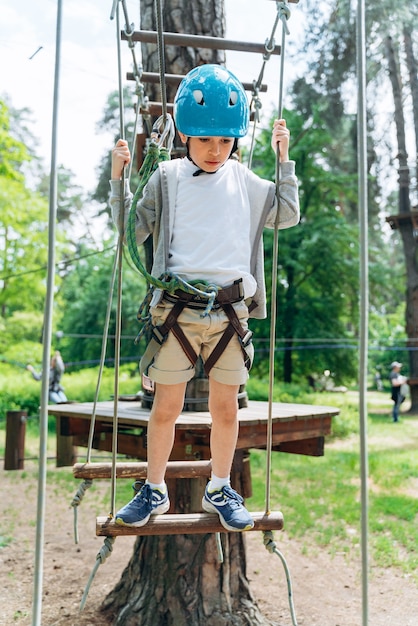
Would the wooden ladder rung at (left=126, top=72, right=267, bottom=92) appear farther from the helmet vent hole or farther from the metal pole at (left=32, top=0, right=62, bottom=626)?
the metal pole at (left=32, top=0, right=62, bottom=626)

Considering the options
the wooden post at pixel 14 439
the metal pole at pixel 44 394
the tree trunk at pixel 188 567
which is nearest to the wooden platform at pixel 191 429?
the tree trunk at pixel 188 567

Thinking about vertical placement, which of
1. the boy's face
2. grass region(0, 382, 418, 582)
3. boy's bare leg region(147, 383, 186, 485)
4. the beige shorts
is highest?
the boy's face

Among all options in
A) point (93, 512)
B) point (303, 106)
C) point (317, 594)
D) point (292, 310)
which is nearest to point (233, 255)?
point (317, 594)

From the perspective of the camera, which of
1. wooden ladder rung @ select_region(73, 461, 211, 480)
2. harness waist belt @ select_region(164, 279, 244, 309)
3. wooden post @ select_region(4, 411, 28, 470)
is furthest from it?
wooden post @ select_region(4, 411, 28, 470)

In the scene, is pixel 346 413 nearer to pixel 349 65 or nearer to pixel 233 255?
pixel 349 65

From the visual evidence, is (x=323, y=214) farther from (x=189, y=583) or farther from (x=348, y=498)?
(x=189, y=583)

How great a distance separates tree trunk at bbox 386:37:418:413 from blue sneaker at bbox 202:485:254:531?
12749 mm

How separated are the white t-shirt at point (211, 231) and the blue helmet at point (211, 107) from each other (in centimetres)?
20

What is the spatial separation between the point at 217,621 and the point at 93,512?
11.3ft

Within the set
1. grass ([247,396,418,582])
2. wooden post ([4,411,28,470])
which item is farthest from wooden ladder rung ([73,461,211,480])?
wooden post ([4,411,28,470])

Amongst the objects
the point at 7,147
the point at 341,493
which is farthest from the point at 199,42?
the point at 7,147

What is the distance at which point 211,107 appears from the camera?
7.09 ft

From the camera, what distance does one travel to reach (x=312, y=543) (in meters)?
6.03

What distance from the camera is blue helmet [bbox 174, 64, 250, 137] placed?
216 cm
